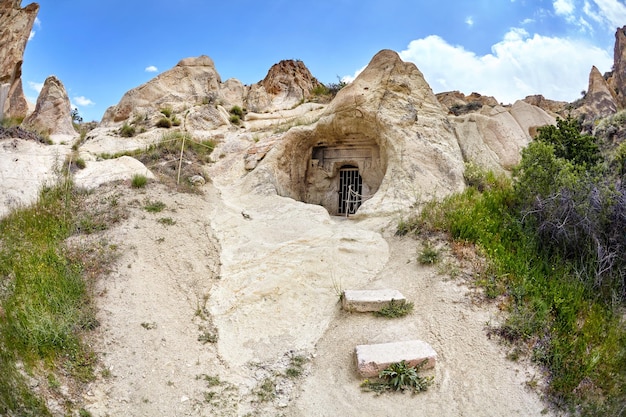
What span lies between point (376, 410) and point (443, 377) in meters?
0.77

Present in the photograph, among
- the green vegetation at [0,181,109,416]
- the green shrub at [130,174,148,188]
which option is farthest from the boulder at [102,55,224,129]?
the green vegetation at [0,181,109,416]

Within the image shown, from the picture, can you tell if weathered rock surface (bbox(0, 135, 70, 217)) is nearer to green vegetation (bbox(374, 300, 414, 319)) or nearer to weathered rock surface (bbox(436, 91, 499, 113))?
green vegetation (bbox(374, 300, 414, 319))

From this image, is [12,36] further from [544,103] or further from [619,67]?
[619,67]

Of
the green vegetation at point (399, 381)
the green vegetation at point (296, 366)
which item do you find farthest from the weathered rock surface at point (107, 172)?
the green vegetation at point (399, 381)

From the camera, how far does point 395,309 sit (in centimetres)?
492

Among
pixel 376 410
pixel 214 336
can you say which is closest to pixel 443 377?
pixel 376 410

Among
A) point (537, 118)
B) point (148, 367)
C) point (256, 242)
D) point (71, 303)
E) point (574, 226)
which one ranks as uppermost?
point (537, 118)

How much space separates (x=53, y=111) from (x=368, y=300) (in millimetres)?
15890

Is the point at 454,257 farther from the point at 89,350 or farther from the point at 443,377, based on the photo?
the point at 89,350

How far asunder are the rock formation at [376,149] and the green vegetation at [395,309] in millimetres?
3023

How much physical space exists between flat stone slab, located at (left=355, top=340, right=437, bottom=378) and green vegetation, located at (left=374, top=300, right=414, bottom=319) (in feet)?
1.82

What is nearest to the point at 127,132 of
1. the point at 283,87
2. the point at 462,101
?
the point at 283,87

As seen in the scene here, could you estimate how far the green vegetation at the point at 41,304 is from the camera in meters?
3.58

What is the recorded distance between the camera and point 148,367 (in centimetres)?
418
